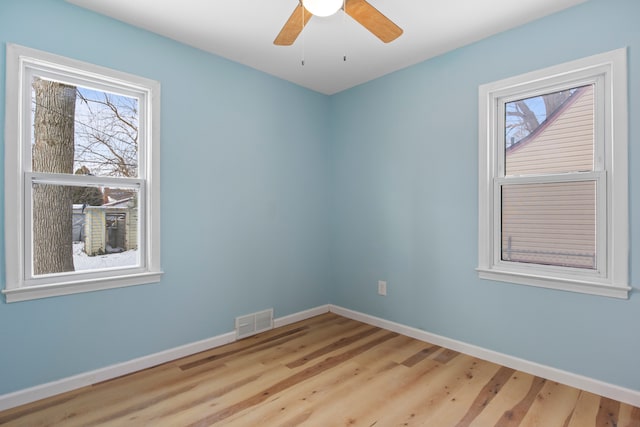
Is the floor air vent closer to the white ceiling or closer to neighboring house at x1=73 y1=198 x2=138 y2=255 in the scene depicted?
neighboring house at x1=73 y1=198 x2=138 y2=255

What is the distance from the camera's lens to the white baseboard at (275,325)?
1988 mm

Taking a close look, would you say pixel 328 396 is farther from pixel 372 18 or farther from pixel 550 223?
pixel 372 18

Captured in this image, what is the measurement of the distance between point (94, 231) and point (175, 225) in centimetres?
53

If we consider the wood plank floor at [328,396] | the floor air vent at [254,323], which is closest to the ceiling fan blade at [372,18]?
the wood plank floor at [328,396]

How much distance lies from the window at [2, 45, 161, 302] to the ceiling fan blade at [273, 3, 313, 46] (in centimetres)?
117

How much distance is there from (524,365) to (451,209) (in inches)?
49.2

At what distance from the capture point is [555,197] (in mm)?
2330

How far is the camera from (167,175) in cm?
257

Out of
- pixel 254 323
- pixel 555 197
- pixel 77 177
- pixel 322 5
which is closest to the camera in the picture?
pixel 322 5

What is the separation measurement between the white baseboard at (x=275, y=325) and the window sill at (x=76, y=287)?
0.55 m

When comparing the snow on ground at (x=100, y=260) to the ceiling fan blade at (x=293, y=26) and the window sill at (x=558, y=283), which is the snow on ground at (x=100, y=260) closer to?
the ceiling fan blade at (x=293, y=26)

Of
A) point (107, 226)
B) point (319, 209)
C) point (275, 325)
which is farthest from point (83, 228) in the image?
point (319, 209)

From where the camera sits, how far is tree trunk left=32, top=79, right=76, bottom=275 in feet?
6.90

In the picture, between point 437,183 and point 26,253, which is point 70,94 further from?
point 437,183
